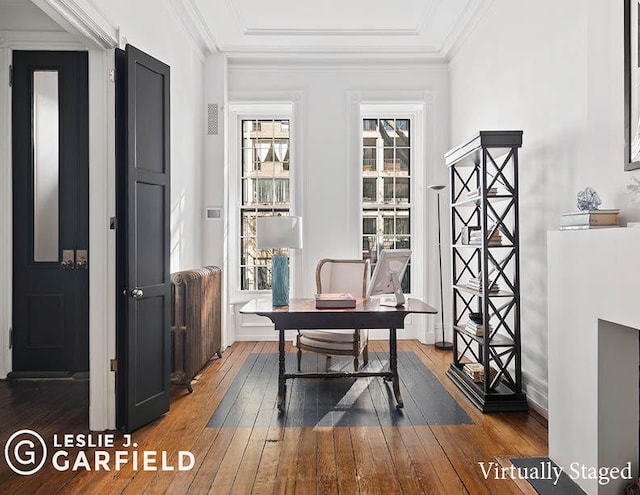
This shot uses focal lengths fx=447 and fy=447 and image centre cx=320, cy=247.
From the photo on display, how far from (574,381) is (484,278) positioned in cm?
105

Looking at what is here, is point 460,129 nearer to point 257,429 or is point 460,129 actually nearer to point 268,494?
point 257,429

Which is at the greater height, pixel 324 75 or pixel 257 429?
pixel 324 75

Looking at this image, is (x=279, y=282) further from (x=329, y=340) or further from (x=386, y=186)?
(x=386, y=186)

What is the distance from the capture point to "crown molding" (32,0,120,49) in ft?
7.96

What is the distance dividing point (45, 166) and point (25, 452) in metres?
2.53

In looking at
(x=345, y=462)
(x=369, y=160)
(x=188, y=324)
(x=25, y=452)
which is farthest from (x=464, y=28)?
(x=25, y=452)

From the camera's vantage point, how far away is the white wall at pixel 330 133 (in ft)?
17.6

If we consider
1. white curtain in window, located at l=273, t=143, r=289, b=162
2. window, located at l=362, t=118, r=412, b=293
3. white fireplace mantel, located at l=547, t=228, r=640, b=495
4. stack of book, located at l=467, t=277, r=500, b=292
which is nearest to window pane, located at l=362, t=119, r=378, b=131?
window, located at l=362, t=118, r=412, b=293

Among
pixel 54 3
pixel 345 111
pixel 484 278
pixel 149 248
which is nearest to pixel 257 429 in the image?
pixel 149 248

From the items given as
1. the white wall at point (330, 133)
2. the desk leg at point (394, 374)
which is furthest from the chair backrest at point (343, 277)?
the desk leg at point (394, 374)

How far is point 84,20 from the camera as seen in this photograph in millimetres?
2596

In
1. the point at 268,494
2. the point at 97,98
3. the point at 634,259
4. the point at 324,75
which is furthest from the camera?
the point at 324,75

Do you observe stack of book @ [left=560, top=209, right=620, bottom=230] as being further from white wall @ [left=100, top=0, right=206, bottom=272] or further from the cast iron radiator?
white wall @ [left=100, top=0, right=206, bottom=272]

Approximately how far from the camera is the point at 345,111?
5387mm
